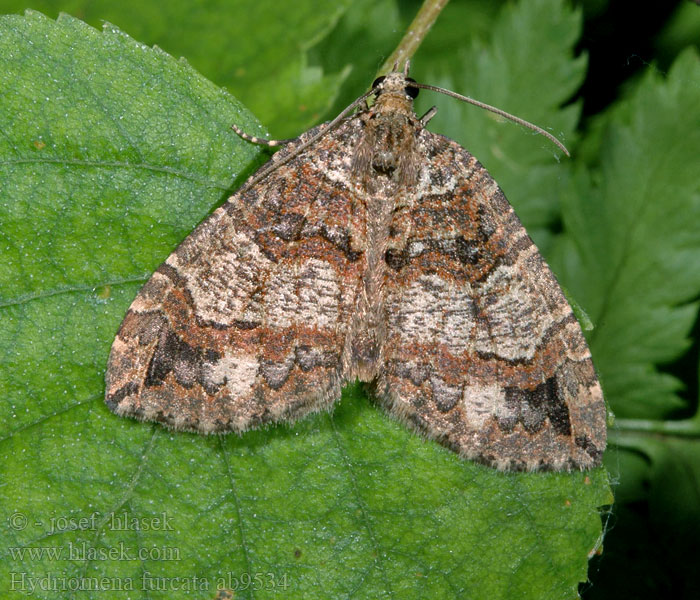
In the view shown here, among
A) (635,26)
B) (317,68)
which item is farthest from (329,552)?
(635,26)

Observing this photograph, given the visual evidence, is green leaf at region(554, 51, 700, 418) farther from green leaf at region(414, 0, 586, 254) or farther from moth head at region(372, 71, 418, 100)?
moth head at region(372, 71, 418, 100)

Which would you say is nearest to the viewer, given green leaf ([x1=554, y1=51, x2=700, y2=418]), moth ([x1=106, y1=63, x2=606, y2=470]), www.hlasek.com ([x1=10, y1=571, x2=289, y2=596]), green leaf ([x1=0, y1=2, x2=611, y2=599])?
www.hlasek.com ([x1=10, y1=571, x2=289, y2=596])

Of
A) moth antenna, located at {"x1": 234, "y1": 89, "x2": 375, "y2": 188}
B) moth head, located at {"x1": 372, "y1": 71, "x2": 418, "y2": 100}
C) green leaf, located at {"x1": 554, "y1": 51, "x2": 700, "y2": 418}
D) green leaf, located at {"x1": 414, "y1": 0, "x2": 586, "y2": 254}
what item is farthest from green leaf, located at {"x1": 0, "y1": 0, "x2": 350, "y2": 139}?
green leaf, located at {"x1": 554, "y1": 51, "x2": 700, "y2": 418}

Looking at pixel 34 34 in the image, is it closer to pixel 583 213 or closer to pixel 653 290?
pixel 583 213

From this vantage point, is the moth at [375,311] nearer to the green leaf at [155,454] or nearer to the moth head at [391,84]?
the moth head at [391,84]

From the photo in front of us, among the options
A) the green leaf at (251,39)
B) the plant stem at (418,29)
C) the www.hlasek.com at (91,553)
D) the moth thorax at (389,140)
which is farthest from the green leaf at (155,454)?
the green leaf at (251,39)

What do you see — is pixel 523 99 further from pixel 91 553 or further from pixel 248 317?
pixel 91 553

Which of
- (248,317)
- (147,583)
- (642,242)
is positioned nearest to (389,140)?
(248,317)
